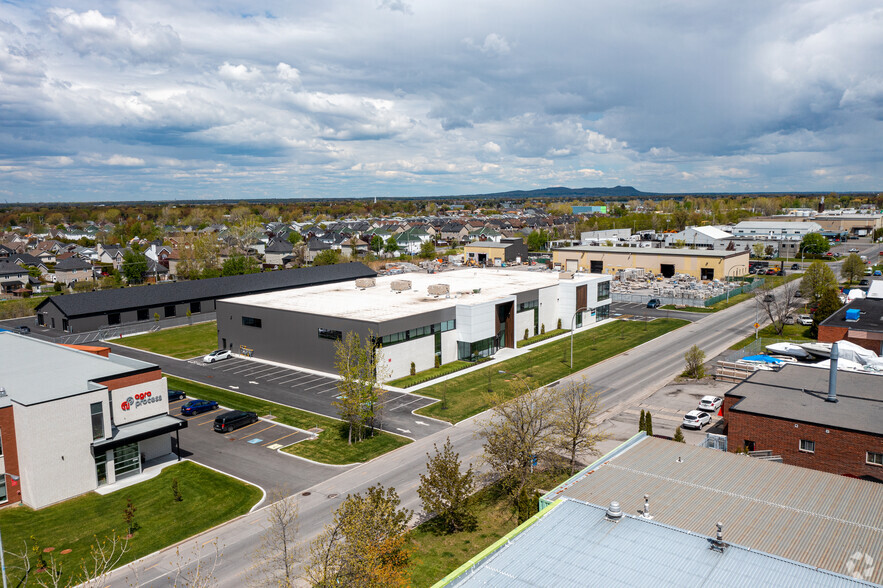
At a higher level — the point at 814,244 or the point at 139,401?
the point at 814,244

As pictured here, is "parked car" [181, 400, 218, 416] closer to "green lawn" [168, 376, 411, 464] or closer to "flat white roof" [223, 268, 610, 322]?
"green lawn" [168, 376, 411, 464]

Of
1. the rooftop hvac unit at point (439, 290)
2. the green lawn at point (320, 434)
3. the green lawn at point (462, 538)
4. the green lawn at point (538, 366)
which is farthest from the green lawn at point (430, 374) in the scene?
the green lawn at point (462, 538)

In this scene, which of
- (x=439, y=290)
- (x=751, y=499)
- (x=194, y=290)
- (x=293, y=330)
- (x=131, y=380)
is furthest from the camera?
(x=194, y=290)

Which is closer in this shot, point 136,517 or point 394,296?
point 136,517

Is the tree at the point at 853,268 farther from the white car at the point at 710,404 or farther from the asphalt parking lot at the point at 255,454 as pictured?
the asphalt parking lot at the point at 255,454

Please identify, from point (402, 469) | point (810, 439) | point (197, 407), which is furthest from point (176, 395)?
point (810, 439)

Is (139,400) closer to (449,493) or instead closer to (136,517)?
(136,517)
